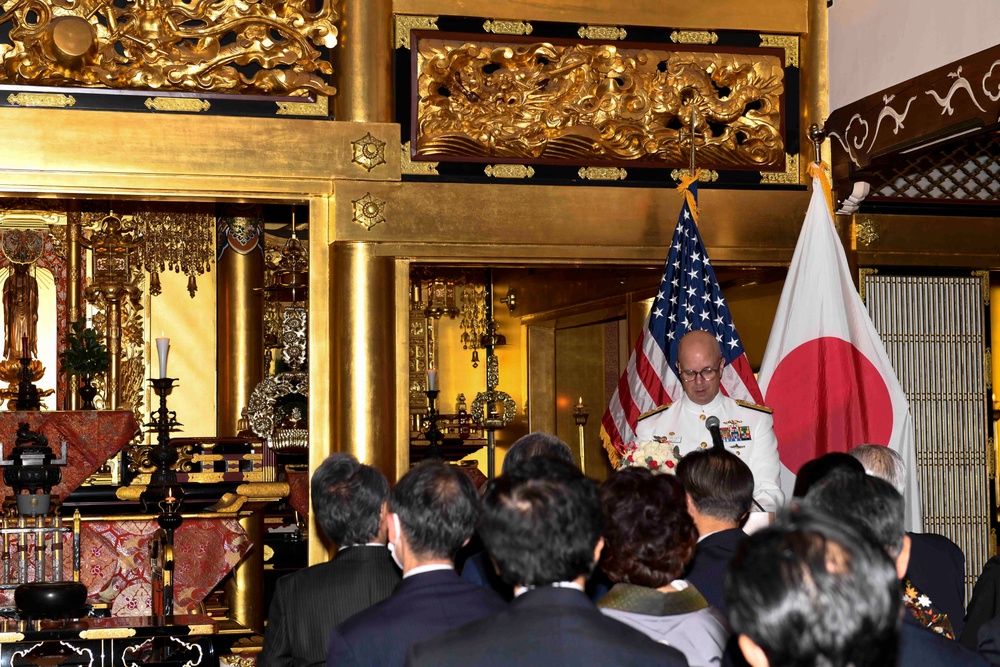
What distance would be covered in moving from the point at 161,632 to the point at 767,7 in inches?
175

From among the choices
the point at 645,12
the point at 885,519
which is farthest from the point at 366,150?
the point at 885,519

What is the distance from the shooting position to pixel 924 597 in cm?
267

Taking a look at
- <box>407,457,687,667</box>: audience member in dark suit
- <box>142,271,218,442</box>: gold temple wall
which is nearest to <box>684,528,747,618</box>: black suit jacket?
<box>407,457,687,667</box>: audience member in dark suit

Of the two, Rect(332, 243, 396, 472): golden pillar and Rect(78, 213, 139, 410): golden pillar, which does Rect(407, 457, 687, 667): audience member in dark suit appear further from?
Rect(78, 213, 139, 410): golden pillar

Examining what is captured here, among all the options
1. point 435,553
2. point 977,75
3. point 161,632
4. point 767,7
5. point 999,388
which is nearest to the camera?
point 435,553

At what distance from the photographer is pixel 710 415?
5.02m

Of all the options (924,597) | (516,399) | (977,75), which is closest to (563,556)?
(924,597)

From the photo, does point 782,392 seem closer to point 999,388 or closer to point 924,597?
point 924,597

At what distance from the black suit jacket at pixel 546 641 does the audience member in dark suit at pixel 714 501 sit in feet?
3.08

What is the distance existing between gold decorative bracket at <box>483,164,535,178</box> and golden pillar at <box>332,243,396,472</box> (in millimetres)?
731

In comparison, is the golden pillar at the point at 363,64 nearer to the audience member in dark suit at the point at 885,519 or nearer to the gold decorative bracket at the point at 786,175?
the gold decorative bracket at the point at 786,175

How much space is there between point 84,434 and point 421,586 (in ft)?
20.2

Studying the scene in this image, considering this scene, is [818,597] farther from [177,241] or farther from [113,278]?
[113,278]

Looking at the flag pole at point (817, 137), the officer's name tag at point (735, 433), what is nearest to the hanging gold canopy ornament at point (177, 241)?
the flag pole at point (817, 137)
